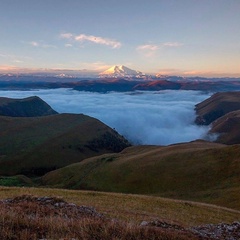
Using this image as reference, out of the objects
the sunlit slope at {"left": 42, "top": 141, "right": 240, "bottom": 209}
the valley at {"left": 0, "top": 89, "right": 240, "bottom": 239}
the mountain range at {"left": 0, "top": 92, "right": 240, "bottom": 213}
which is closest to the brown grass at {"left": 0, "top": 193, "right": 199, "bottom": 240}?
the valley at {"left": 0, "top": 89, "right": 240, "bottom": 239}

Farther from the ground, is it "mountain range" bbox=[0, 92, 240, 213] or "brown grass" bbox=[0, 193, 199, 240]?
"brown grass" bbox=[0, 193, 199, 240]

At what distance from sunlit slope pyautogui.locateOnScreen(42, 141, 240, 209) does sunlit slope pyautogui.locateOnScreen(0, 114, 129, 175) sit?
47.2 metres

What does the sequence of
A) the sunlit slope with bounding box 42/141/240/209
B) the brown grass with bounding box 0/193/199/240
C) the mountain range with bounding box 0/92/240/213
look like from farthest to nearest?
the mountain range with bounding box 0/92/240/213 → the sunlit slope with bounding box 42/141/240/209 → the brown grass with bounding box 0/193/199/240

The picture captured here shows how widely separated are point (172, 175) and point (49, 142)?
95.6 m

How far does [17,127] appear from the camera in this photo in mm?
165875

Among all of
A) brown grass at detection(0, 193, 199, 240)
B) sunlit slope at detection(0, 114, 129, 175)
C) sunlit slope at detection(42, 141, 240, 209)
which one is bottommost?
sunlit slope at detection(0, 114, 129, 175)

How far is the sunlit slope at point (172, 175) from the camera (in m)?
52.8

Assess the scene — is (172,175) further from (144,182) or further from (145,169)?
(145,169)

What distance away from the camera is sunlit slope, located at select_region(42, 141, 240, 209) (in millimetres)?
52781

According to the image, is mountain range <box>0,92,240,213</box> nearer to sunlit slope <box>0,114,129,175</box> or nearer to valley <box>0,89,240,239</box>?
valley <box>0,89,240,239</box>

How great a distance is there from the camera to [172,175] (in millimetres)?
63781

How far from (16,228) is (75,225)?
1949 millimetres

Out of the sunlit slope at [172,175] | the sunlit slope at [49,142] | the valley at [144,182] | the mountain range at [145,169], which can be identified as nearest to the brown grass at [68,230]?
the valley at [144,182]

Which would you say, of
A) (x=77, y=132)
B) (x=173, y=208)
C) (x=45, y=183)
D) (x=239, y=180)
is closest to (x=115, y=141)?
(x=77, y=132)
